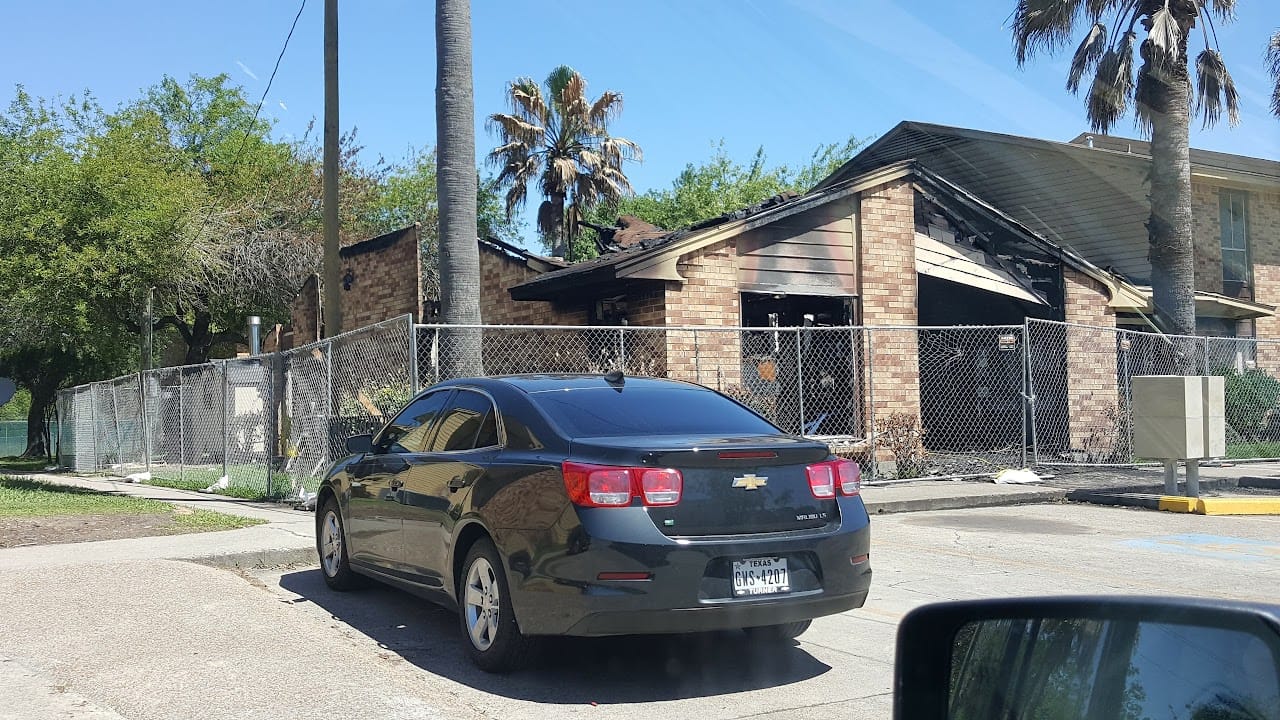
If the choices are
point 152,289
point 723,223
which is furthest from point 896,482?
point 152,289

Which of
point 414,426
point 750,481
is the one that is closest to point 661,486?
point 750,481

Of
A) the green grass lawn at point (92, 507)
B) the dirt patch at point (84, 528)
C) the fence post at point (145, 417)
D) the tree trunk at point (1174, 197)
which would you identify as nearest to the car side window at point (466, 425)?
the green grass lawn at point (92, 507)

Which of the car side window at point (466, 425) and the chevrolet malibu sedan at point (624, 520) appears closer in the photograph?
the chevrolet malibu sedan at point (624, 520)

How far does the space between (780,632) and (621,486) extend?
176 centimetres

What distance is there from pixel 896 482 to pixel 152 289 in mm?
14431

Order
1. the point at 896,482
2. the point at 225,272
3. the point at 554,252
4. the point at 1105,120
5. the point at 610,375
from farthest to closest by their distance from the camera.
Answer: the point at 554,252
the point at 225,272
the point at 1105,120
the point at 896,482
the point at 610,375

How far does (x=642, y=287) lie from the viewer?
15.5 m

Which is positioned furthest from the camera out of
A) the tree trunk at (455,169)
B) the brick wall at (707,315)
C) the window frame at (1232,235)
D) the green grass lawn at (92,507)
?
the window frame at (1232,235)

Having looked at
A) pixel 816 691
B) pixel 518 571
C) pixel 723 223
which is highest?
pixel 723 223

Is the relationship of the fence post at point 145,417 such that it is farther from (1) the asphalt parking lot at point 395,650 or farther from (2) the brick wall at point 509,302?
(1) the asphalt parking lot at point 395,650

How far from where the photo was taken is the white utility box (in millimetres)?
12688

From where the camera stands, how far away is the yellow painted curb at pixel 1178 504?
12.6m

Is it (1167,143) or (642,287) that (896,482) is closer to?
(642,287)

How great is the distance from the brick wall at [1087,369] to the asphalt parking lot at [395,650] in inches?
351
